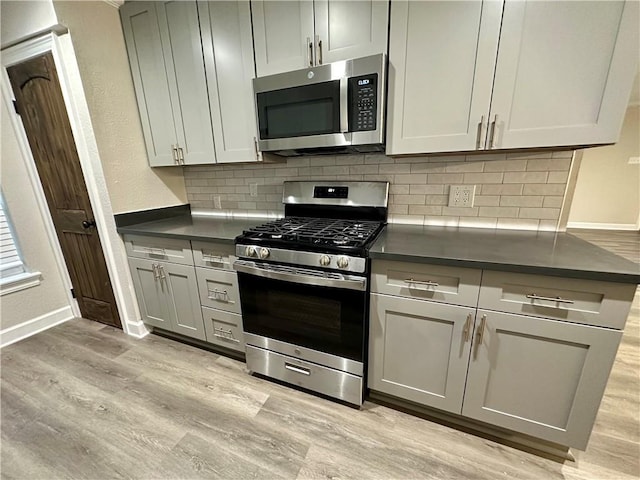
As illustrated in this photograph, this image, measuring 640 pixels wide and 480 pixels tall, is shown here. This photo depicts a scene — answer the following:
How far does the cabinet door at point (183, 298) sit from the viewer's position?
1871 millimetres

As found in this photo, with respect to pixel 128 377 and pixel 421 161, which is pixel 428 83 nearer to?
pixel 421 161

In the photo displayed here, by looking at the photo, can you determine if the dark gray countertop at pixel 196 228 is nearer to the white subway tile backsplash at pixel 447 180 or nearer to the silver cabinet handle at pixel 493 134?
→ the white subway tile backsplash at pixel 447 180

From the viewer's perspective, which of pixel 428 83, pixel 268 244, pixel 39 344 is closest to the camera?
pixel 428 83

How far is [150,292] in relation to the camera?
2084 millimetres

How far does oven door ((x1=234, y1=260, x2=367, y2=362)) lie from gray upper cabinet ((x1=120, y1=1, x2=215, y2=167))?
3.34 ft

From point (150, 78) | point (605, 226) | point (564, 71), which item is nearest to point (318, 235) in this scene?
point (564, 71)

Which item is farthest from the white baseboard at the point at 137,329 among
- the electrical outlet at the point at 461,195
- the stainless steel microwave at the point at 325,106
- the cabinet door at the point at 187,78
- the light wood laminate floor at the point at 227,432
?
the electrical outlet at the point at 461,195

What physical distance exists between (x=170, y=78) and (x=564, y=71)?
225cm

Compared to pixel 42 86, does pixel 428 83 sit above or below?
below

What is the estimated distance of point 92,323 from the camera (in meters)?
2.47

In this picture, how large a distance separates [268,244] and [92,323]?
2218 millimetres

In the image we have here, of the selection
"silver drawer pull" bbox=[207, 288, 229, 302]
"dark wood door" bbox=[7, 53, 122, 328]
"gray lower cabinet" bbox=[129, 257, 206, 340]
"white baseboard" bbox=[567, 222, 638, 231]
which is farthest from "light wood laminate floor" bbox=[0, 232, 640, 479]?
"white baseboard" bbox=[567, 222, 638, 231]

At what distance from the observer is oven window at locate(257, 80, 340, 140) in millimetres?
1445

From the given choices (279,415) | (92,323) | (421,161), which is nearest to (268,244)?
(279,415)
